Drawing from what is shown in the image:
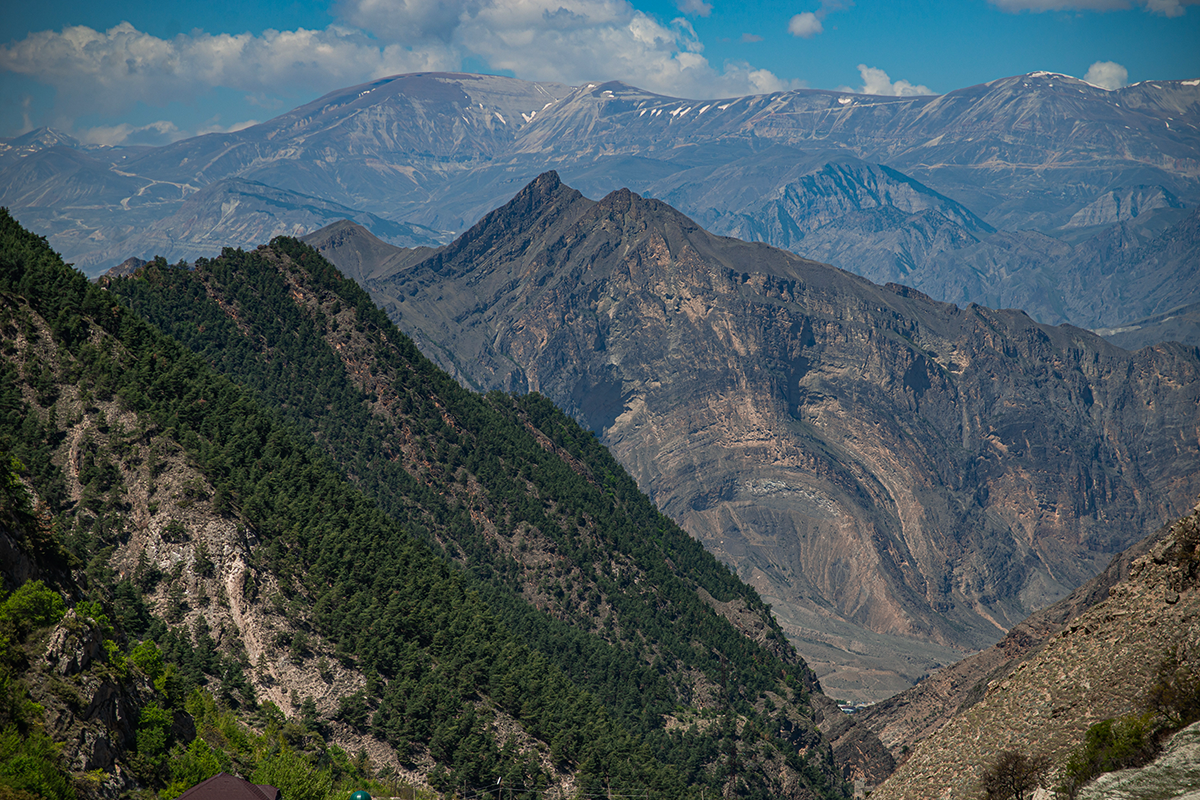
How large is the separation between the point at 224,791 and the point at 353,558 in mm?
56199

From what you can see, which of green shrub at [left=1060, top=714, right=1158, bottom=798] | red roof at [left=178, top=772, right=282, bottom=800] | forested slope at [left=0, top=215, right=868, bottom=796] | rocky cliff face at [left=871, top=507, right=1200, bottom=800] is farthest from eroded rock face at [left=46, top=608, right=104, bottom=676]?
green shrub at [left=1060, top=714, right=1158, bottom=798]

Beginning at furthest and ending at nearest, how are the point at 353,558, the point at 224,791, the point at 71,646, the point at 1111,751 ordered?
1. the point at 353,558
2. the point at 71,646
3. the point at 224,791
4. the point at 1111,751

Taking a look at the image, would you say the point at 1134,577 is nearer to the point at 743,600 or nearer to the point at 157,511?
the point at 157,511

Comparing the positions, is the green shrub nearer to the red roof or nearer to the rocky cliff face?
the rocky cliff face

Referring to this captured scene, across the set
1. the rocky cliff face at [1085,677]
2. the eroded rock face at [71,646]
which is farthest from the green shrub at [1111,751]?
the eroded rock face at [71,646]

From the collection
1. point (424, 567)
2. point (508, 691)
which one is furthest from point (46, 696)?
point (424, 567)

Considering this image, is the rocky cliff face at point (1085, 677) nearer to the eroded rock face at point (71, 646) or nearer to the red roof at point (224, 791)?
the red roof at point (224, 791)

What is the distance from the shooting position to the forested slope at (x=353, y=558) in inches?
3494

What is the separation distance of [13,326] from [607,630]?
9798cm

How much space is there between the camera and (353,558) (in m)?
108

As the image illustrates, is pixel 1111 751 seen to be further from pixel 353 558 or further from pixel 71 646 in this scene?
pixel 353 558

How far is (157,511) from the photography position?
9025 cm

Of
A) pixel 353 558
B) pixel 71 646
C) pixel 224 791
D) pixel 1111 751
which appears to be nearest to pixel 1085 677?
pixel 1111 751

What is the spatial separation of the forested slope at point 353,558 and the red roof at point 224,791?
7.34m
